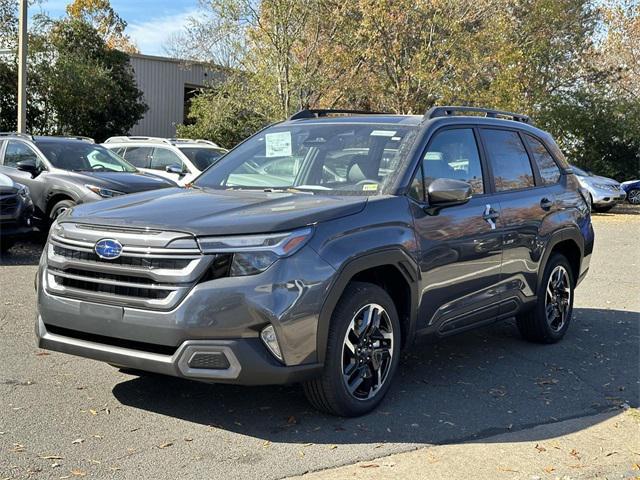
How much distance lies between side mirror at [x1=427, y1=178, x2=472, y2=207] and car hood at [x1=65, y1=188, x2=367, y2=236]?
51 centimetres

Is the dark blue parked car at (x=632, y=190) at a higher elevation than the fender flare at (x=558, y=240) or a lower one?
lower

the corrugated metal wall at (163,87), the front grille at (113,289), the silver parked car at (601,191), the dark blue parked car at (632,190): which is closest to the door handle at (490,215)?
the front grille at (113,289)

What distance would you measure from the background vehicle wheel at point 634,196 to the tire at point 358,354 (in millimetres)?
24766

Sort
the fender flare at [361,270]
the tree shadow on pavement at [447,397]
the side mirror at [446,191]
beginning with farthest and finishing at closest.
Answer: the side mirror at [446,191], the tree shadow on pavement at [447,397], the fender flare at [361,270]

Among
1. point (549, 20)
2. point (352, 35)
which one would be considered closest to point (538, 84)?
point (549, 20)

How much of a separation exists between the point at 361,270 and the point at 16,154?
29.9ft

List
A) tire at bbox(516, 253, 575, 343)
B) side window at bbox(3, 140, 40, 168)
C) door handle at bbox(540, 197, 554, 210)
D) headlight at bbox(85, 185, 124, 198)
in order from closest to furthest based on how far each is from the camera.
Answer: door handle at bbox(540, 197, 554, 210), tire at bbox(516, 253, 575, 343), headlight at bbox(85, 185, 124, 198), side window at bbox(3, 140, 40, 168)

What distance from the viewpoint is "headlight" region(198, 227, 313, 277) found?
400 cm

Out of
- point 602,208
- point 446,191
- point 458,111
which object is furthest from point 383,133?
point 602,208

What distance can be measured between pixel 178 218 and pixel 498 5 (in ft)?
74.6

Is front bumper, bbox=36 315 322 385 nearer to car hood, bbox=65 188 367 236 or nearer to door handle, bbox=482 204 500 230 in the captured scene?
car hood, bbox=65 188 367 236

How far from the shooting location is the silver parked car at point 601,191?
2281cm

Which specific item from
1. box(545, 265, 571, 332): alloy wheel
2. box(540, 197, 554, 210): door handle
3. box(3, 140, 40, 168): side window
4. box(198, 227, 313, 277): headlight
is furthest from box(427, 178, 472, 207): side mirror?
box(3, 140, 40, 168): side window

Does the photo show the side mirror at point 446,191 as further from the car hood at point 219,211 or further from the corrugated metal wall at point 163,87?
the corrugated metal wall at point 163,87
